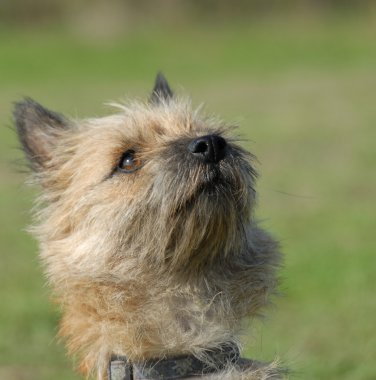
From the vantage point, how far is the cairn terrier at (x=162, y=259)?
4.10m

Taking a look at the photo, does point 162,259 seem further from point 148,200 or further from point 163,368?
point 163,368

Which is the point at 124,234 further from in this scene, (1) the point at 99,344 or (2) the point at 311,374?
(2) the point at 311,374

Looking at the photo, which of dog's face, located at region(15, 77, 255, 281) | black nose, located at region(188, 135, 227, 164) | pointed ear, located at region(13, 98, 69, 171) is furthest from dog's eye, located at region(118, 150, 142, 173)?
pointed ear, located at region(13, 98, 69, 171)

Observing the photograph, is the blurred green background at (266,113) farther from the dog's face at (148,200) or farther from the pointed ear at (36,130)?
the dog's face at (148,200)

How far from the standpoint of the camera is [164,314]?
4180 mm

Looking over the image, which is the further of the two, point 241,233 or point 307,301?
point 307,301

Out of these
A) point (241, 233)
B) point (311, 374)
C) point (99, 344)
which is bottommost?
point (311, 374)

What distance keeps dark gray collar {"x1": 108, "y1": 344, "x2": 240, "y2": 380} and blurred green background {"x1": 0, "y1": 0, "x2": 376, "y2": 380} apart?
0.36 m

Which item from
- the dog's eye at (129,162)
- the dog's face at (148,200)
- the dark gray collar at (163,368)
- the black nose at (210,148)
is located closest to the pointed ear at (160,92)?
the dog's face at (148,200)

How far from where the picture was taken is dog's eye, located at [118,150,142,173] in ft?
14.4

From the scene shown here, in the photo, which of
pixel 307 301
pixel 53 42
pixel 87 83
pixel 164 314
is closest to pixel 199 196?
pixel 164 314

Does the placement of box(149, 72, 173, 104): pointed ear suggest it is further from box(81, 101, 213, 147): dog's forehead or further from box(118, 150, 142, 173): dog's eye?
box(118, 150, 142, 173): dog's eye

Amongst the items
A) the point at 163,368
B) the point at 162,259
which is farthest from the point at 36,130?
the point at 163,368

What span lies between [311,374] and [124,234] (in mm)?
1990
